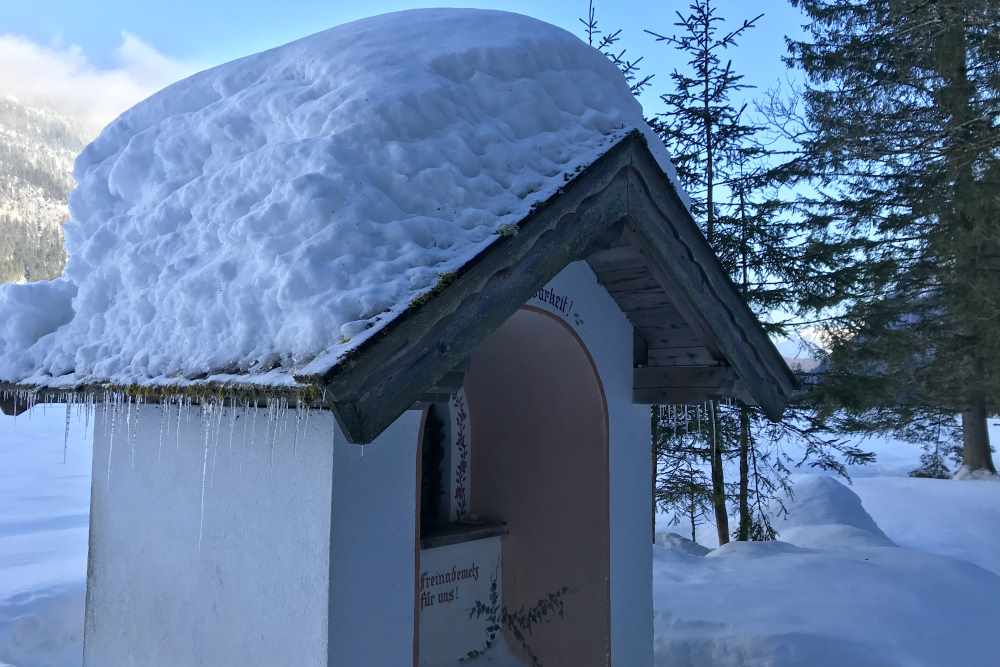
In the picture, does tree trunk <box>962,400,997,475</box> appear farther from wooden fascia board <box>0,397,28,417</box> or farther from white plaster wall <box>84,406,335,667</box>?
wooden fascia board <box>0,397,28,417</box>

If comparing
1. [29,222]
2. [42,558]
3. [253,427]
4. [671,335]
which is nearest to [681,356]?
[671,335]

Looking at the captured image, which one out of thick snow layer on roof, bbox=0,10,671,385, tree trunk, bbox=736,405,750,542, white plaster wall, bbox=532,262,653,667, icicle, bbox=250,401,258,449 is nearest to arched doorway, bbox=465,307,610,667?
white plaster wall, bbox=532,262,653,667

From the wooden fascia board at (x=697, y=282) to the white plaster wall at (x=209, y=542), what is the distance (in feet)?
6.37

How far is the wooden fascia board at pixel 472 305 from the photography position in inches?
97.0

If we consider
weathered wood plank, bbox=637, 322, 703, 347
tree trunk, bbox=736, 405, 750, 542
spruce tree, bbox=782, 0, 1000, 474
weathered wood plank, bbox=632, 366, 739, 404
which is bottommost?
tree trunk, bbox=736, 405, 750, 542

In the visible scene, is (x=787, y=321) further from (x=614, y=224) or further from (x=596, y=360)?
(x=614, y=224)

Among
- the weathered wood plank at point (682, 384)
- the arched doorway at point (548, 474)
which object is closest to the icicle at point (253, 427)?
the arched doorway at point (548, 474)

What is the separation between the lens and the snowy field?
6.06 m

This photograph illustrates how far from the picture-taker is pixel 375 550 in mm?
3291

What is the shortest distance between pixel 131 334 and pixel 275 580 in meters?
1.29

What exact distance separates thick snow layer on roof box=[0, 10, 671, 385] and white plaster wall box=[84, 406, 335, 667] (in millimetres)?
491

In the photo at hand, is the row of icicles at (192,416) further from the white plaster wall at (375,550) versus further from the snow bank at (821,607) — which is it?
the snow bank at (821,607)

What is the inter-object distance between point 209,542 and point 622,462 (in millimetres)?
2698

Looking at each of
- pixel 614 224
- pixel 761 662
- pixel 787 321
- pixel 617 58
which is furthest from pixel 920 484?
pixel 614 224
